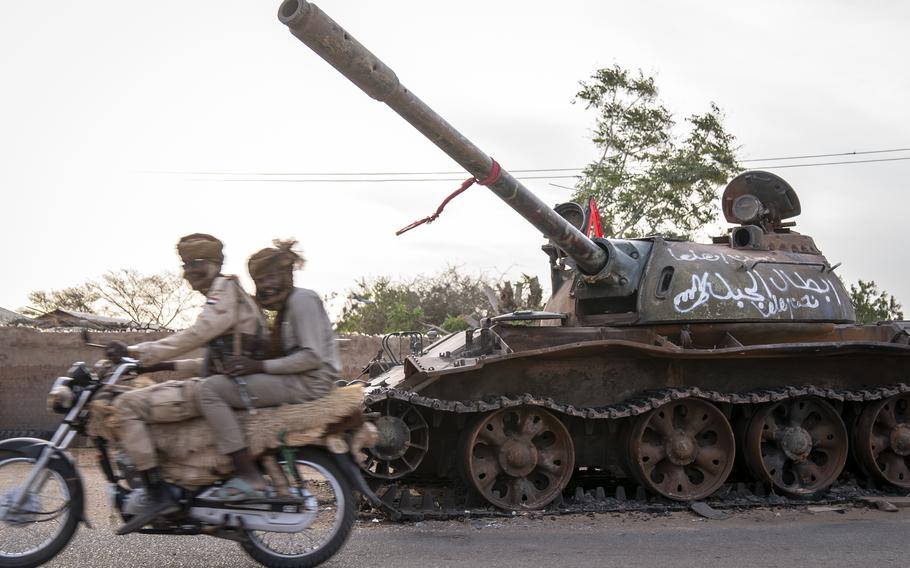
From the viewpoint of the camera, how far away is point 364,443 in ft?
17.4

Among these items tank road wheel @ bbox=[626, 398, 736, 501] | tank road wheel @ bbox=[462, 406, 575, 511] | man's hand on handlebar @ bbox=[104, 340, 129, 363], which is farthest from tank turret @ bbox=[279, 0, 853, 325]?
man's hand on handlebar @ bbox=[104, 340, 129, 363]

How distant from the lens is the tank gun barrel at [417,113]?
6148 mm

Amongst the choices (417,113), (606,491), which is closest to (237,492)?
(417,113)

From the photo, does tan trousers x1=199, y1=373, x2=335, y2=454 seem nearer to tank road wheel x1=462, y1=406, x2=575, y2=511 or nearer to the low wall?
tank road wheel x1=462, y1=406, x2=575, y2=511

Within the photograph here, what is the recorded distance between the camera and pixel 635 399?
850 cm

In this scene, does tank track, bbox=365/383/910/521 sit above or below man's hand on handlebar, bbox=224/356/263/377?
below

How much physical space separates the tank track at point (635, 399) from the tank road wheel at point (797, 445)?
0.22m

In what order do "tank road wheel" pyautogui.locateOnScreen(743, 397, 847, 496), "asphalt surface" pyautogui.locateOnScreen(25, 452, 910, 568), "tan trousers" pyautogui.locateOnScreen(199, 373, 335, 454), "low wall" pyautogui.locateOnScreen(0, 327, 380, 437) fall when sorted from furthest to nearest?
"low wall" pyautogui.locateOnScreen(0, 327, 380, 437) → "tank road wheel" pyautogui.locateOnScreen(743, 397, 847, 496) → "asphalt surface" pyautogui.locateOnScreen(25, 452, 910, 568) → "tan trousers" pyautogui.locateOnScreen(199, 373, 335, 454)

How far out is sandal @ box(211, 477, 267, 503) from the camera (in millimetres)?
5080

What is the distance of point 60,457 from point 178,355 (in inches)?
31.9

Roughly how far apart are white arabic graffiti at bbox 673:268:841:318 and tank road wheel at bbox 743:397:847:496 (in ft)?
3.13

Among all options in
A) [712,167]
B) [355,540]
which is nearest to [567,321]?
[355,540]

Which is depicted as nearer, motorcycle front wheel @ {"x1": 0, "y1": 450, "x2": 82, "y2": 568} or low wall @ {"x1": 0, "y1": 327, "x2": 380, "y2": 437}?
motorcycle front wheel @ {"x1": 0, "y1": 450, "x2": 82, "y2": 568}

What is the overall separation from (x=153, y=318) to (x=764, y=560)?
25.1 m
